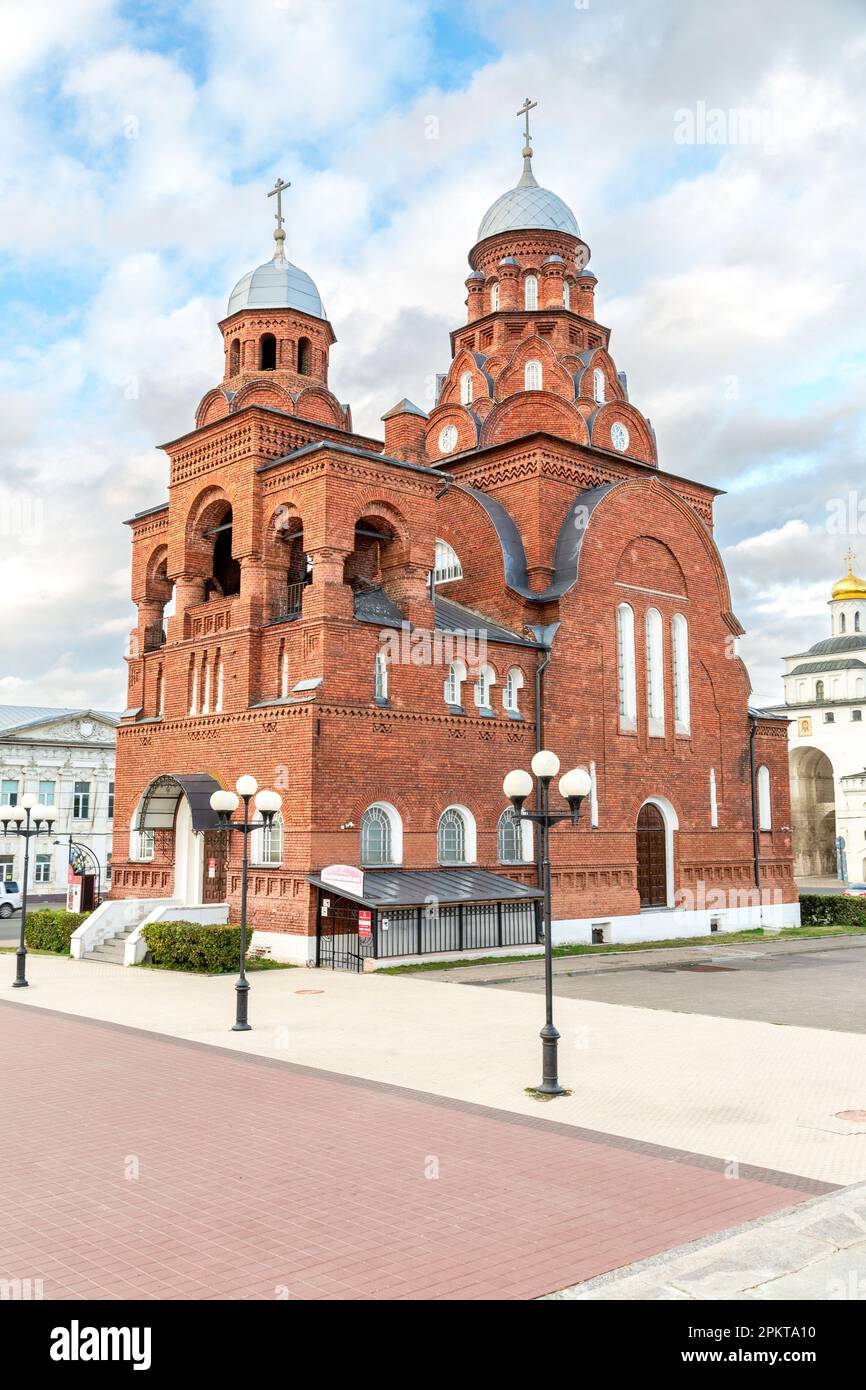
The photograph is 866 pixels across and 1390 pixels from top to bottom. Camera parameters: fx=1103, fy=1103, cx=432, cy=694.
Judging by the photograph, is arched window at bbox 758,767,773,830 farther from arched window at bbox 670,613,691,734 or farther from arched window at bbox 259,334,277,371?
arched window at bbox 259,334,277,371

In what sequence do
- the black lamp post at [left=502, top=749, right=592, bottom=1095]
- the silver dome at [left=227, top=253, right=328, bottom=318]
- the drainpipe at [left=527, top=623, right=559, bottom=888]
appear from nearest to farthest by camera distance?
the black lamp post at [left=502, top=749, right=592, bottom=1095]
the drainpipe at [left=527, top=623, right=559, bottom=888]
the silver dome at [left=227, top=253, right=328, bottom=318]

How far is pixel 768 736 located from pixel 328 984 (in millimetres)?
19203

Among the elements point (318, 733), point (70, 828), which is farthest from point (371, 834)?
point (70, 828)

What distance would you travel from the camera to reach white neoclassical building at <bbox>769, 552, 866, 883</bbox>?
6675 cm

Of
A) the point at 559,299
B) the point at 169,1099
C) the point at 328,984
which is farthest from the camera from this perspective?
the point at 559,299

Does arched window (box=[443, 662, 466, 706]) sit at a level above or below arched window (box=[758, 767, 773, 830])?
Answer: above

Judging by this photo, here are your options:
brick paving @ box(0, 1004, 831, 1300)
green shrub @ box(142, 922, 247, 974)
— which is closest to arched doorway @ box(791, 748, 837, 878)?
green shrub @ box(142, 922, 247, 974)

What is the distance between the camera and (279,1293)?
5898mm

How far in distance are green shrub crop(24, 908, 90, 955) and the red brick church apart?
2095 mm

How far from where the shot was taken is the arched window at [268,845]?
2250 cm

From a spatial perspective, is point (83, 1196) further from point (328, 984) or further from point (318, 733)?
point (318, 733)

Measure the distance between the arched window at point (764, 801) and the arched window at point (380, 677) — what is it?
14799 mm

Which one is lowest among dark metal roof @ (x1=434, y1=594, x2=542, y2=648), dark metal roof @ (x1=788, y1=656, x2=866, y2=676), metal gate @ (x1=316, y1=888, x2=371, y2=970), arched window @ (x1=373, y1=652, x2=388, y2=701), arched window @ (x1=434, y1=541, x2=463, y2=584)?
metal gate @ (x1=316, y1=888, x2=371, y2=970)

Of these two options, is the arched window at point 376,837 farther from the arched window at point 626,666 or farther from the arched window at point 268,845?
the arched window at point 626,666
